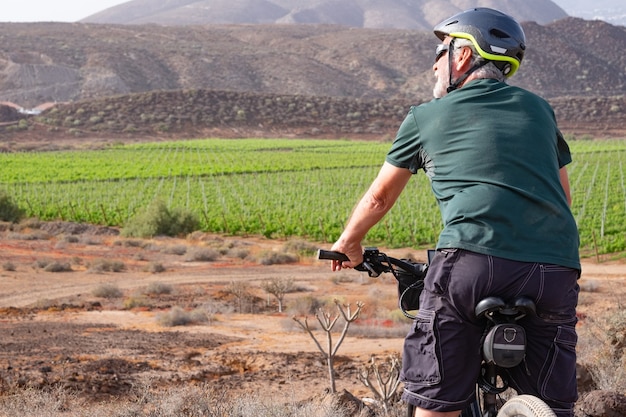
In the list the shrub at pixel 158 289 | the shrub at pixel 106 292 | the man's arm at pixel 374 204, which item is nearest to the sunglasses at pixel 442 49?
the man's arm at pixel 374 204

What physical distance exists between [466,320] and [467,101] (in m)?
0.74

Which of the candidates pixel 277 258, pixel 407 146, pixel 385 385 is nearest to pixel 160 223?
pixel 277 258

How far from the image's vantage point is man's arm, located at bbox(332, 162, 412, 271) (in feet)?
9.60

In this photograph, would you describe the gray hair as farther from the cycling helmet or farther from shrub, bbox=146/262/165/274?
shrub, bbox=146/262/165/274

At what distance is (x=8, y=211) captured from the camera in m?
30.9

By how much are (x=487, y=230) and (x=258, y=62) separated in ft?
395

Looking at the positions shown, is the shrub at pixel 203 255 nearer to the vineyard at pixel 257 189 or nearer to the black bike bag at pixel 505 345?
the vineyard at pixel 257 189

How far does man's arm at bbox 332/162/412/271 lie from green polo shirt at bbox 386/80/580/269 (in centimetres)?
5

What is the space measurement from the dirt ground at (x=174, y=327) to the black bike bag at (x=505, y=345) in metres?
5.93

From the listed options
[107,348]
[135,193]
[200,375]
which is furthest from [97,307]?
[135,193]

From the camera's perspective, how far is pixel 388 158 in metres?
2.90

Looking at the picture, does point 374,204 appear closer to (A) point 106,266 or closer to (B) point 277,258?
(A) point 106,266

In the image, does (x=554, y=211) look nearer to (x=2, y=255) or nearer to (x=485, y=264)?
(x=485, y=264)

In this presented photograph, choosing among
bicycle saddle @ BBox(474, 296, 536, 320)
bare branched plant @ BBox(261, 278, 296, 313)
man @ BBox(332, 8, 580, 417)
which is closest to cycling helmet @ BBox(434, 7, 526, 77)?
man @ BBox(332, 8, 580, 417)
